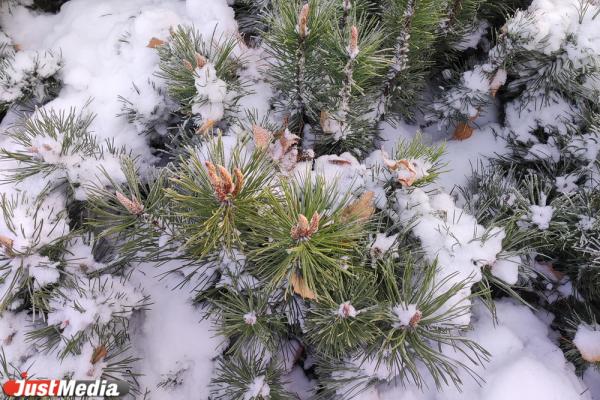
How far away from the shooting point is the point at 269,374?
1.13 meters

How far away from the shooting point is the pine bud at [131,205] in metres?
0.91

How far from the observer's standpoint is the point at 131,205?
93 cm

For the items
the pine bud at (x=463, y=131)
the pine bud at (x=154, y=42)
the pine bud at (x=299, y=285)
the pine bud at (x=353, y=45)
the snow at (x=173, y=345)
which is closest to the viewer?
the pine bud at (x=299, y=285)

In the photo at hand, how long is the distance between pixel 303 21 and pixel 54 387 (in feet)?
3.42

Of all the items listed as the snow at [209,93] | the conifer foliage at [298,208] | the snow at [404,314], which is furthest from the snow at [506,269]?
the snow at [209,93]

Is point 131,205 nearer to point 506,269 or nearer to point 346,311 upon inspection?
point 346,311

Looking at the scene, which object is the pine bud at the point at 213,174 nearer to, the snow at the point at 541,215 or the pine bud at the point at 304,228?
the pine bud at the point at 304,228

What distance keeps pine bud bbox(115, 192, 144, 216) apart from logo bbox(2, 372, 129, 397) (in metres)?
0.44

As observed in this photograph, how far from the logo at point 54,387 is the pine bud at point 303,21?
3.22ft

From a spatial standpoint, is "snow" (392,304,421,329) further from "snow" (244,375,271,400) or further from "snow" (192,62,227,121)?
"snow" (192,62,227,121)

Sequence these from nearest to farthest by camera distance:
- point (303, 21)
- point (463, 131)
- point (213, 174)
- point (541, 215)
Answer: point (213, 174) < point (303, 21) < point (541, 215) < point (463, 131)

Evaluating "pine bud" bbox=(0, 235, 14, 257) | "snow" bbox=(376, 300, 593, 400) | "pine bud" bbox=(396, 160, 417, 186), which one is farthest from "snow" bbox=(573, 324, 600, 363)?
"pine bud" bbox=(0, 235, 14, 257)

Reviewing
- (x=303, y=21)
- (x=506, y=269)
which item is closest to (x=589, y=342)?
(x=506, y=269)

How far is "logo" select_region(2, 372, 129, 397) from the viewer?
0.97 meters
